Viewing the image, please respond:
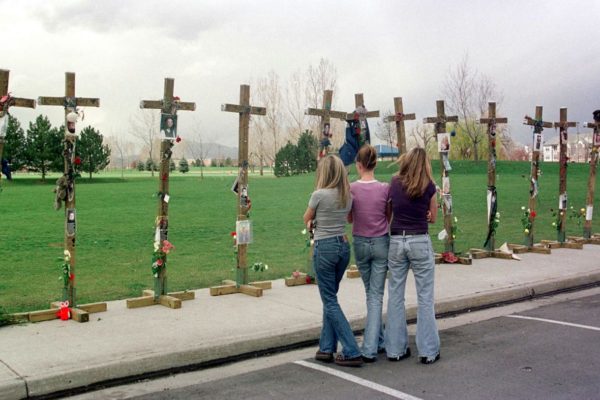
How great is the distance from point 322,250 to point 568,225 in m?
16.0

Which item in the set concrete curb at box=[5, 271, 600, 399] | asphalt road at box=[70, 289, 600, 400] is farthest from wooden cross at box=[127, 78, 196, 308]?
asphalt road at box=[70, 289, 600, 400]

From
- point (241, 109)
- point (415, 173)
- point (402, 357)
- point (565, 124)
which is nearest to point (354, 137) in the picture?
point (241, 109)

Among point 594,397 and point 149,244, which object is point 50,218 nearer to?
point 149,244

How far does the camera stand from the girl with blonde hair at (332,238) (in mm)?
6348

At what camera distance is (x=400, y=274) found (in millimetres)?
6621

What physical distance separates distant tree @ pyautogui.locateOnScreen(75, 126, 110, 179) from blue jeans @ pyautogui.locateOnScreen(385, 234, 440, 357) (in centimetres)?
5668

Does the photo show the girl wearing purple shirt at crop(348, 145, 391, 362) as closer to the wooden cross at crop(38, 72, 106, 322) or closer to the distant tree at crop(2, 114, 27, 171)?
the wooden cross at crop(38, 72, 106, 322)

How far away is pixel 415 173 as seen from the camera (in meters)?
6.51

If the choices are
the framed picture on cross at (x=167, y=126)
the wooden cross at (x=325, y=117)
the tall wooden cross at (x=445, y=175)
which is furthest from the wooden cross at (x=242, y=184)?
the tall wooden cross at (x=445, y=175)

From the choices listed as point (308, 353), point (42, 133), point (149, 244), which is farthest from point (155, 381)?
point (42, 133)

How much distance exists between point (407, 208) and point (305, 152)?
64.6m

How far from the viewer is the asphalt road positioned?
222 inches

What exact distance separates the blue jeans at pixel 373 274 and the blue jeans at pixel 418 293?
109mm

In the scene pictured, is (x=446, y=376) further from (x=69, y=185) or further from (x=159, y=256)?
(x=69, y=185)
